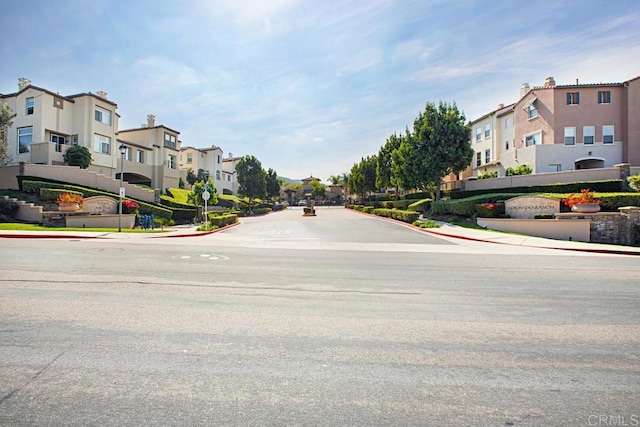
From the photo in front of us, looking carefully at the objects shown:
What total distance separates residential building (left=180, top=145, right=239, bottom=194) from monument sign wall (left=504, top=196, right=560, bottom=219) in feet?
149

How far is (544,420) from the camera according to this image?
2811 millimetres

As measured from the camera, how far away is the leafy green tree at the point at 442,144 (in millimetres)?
29938

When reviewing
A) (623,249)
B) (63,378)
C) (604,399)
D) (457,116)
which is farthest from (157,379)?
(457,116)

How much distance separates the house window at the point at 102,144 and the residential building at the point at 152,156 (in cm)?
→ 390

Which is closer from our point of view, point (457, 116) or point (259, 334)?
point (259, 334)

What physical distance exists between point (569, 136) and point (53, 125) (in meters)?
50.2

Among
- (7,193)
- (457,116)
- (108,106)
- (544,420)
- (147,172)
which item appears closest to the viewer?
(544,420)

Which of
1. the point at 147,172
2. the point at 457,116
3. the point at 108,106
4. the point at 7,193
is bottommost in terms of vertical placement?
the point at 7,193

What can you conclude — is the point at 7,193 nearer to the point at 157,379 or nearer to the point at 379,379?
the point at 157,379

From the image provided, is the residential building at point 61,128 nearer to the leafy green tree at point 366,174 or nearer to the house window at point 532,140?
the leafy green tree at point 366,174

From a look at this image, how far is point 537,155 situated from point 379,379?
1424 inches

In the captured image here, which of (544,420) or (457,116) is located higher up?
(457,116)

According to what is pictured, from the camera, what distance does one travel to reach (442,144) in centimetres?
3006

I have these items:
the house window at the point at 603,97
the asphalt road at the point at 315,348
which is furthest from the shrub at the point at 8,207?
the house window at the point at 603,97
